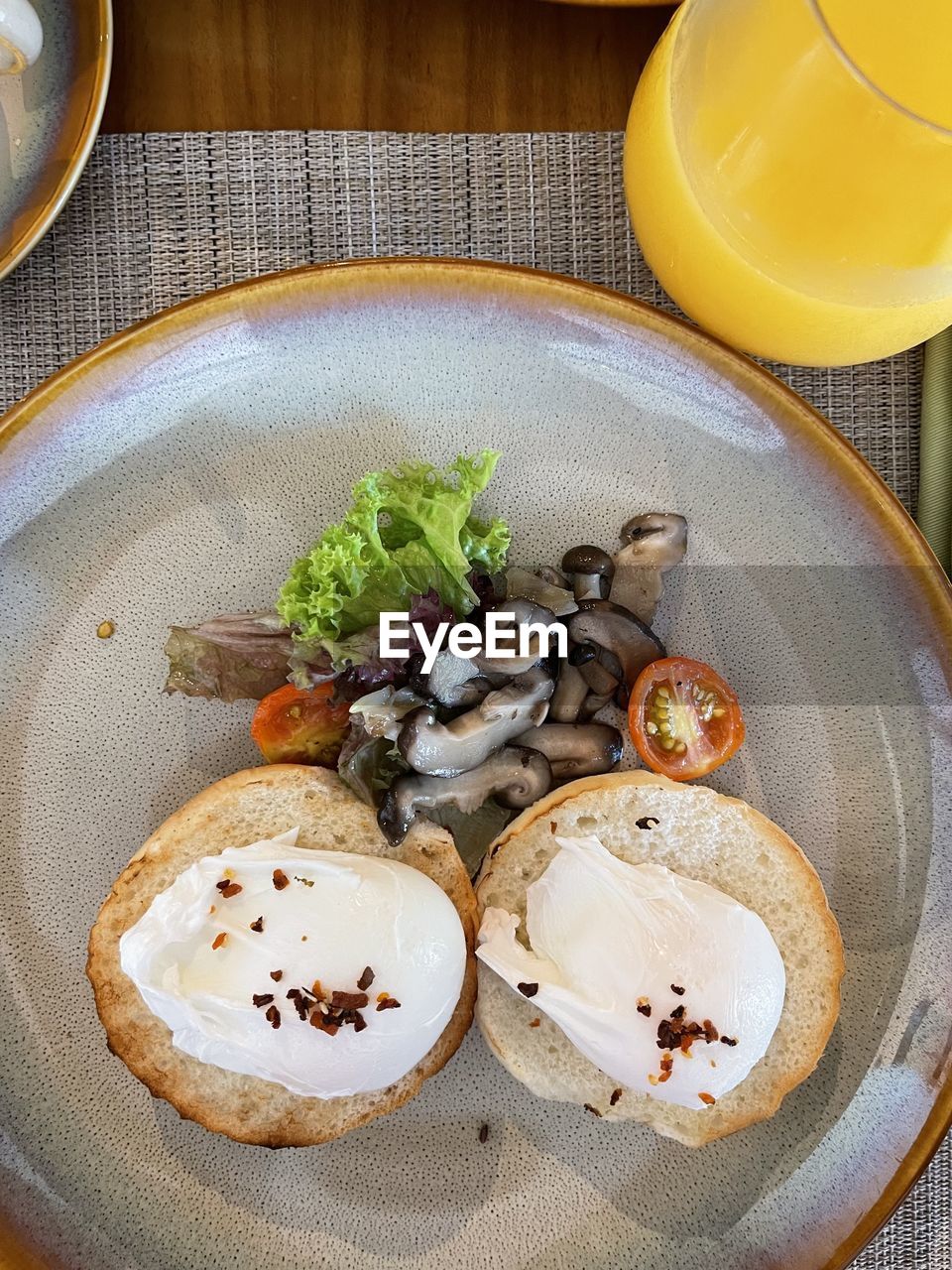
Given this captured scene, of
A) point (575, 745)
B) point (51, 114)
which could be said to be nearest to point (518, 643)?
point (575, 745)

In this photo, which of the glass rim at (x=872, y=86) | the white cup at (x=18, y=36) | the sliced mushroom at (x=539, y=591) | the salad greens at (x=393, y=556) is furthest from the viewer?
the sliced mushroom at (x=539, y=591)

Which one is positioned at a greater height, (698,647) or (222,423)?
(222,423)

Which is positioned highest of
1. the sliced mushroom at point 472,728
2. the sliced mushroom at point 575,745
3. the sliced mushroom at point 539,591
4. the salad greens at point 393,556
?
the salad greens at point 393,556

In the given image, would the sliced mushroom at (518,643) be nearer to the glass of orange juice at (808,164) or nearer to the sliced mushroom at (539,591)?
the sliced mushroom at (539,591)

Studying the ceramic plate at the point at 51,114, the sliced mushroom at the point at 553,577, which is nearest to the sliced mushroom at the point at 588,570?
the sliced mushroom at the point at 553,577

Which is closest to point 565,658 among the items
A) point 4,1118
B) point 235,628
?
point 235,628

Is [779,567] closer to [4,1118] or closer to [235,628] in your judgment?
[235,628]
